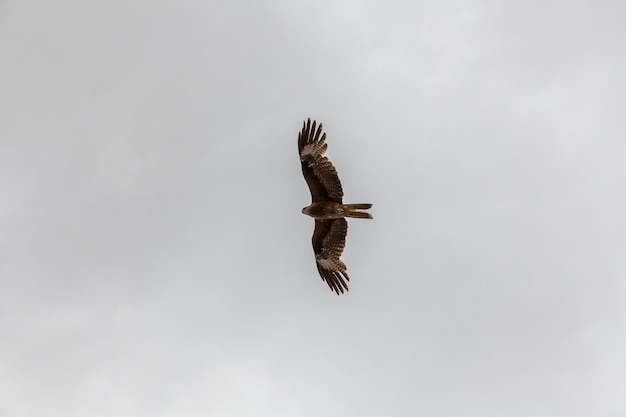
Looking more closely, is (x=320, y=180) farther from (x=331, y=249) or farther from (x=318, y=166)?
(x=331, y=249)

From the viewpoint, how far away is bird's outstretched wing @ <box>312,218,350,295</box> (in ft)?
93.5

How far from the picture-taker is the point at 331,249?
28750mm

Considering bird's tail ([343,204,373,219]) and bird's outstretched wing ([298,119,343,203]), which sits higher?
bird's outstretched wing ([298,119,343,203])

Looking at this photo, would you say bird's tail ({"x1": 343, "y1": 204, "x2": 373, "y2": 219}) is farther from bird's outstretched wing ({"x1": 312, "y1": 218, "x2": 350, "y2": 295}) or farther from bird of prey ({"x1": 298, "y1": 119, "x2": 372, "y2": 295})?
bird's outstretched wing ({"x1": 312, "y1": 218, "x2": 350, "y2": 295})

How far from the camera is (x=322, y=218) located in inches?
1086

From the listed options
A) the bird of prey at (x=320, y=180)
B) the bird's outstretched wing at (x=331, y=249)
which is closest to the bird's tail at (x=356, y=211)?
the bird of prey at (x=320, y=180)

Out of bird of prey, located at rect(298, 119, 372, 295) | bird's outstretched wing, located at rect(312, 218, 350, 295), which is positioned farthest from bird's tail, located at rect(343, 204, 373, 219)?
bird's outstretched wing, located at rect(312, 218, 350, 295)

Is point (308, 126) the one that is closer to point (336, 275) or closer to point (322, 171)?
point (322, 171)

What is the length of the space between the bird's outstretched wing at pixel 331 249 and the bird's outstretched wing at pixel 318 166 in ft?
5.14

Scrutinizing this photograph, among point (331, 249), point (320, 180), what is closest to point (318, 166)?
point (320, 180)

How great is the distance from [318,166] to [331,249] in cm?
341

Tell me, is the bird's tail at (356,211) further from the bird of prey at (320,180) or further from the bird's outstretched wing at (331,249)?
the bird's outstretched wing at (331,249)

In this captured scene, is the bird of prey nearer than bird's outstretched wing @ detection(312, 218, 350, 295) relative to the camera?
Yes

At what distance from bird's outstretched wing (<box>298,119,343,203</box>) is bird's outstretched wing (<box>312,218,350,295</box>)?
1566 mm
